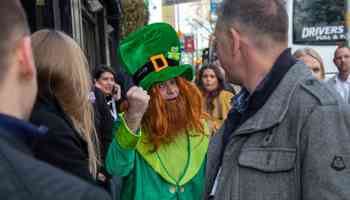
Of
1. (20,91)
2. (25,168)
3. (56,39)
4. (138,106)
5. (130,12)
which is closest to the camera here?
(25,168)

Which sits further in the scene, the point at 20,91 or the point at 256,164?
the point at 256,164

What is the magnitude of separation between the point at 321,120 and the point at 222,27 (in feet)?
1.92

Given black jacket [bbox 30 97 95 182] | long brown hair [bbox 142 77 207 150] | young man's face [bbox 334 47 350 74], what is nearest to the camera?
black jacket [bbox 30 97 95 182]

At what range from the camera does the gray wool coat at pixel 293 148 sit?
1.74 m

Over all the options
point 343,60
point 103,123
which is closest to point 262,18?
point 103,123

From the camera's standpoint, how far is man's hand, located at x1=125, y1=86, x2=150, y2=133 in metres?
2.70

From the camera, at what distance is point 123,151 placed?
2.72 metres

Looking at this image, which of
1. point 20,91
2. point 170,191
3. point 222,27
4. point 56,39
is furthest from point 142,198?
point 20,91

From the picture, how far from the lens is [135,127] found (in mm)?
2721

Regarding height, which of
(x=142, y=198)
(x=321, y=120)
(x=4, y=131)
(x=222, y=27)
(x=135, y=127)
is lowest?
(x=142, y=198)

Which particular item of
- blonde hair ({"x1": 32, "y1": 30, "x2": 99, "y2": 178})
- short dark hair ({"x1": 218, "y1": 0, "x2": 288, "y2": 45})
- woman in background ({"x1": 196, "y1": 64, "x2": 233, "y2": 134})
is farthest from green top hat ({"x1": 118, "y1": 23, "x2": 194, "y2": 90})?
woman in background ({"x1": 196, "y1": 64, "x2": 233, "y2": 134})

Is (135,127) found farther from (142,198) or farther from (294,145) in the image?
(294,145)

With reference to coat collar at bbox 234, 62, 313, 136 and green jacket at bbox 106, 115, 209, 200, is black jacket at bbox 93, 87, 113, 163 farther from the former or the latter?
coat collar at bbox 234, 62, 313, 136

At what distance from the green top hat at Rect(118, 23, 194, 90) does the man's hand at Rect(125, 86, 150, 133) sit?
24 centimetres
